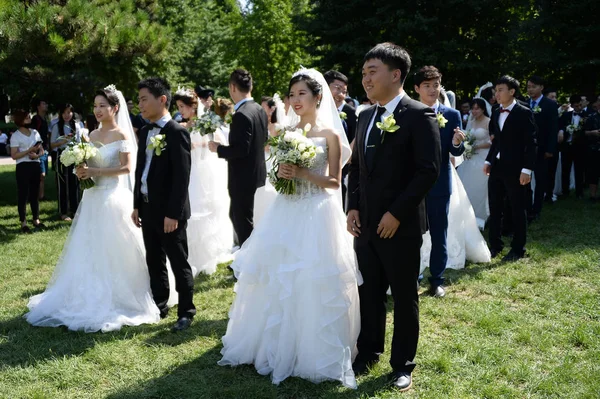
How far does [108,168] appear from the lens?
245 inches

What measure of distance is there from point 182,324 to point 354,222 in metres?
2.34

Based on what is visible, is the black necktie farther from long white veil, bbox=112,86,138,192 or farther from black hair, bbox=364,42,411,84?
long white veil, bbox=112,86,138,192

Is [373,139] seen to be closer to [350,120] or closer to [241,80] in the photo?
[241,80]

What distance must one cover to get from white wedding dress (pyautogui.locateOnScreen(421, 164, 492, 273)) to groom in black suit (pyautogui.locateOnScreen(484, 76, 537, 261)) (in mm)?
443

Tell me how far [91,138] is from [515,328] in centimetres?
516

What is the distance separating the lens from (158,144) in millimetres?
5492

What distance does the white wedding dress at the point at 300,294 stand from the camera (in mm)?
4426

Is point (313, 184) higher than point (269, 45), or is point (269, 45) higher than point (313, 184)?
point (269, 45)

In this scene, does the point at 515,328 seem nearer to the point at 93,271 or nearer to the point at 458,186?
the point at 458,186

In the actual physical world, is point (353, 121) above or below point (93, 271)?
above

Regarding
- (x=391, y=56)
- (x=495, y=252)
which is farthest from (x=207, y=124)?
(x=495, y=252)

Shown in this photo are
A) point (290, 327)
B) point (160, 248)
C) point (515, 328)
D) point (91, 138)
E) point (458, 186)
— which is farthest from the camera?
point (458, 186)

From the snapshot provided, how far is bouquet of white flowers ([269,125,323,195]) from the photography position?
4.56 m

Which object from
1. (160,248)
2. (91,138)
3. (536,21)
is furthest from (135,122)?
(536,21)
